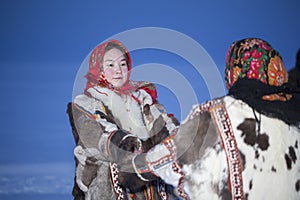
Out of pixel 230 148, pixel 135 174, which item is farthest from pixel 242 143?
pixel 135 174

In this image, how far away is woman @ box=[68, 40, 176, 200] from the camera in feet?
6.07

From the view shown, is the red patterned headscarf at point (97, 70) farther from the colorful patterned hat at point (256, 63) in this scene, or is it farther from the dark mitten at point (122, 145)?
the colorful patterned hat at point (256, 63)

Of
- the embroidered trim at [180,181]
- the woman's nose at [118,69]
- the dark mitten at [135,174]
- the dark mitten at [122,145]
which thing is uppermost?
the woman's nose at [118,69]

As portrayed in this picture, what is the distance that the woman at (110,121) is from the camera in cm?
185

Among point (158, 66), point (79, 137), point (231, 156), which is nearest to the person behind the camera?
point (231, 156)

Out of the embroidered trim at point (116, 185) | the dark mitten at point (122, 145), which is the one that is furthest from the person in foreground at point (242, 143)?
the embroidered trim at point (116, 185)

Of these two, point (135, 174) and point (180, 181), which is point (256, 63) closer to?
point (180, 181)

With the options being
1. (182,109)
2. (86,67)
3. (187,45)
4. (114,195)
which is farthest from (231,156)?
(86,67)

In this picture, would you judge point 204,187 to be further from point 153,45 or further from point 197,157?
point 153,45

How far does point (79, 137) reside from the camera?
194 cm

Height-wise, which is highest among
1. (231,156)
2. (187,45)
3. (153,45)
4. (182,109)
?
(153,45)

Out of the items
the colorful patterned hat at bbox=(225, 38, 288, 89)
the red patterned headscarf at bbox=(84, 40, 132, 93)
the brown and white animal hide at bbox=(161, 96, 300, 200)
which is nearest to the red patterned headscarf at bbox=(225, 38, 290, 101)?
the colorful patterned hat at bbox=(225, 38, 288, 89)

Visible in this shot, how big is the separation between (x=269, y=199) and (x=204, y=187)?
0.23m

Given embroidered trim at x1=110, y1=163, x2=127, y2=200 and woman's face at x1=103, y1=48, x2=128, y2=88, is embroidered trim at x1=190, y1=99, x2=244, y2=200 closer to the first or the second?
embroidered trim at x1=110, y1=163, x2=127, y2=200
